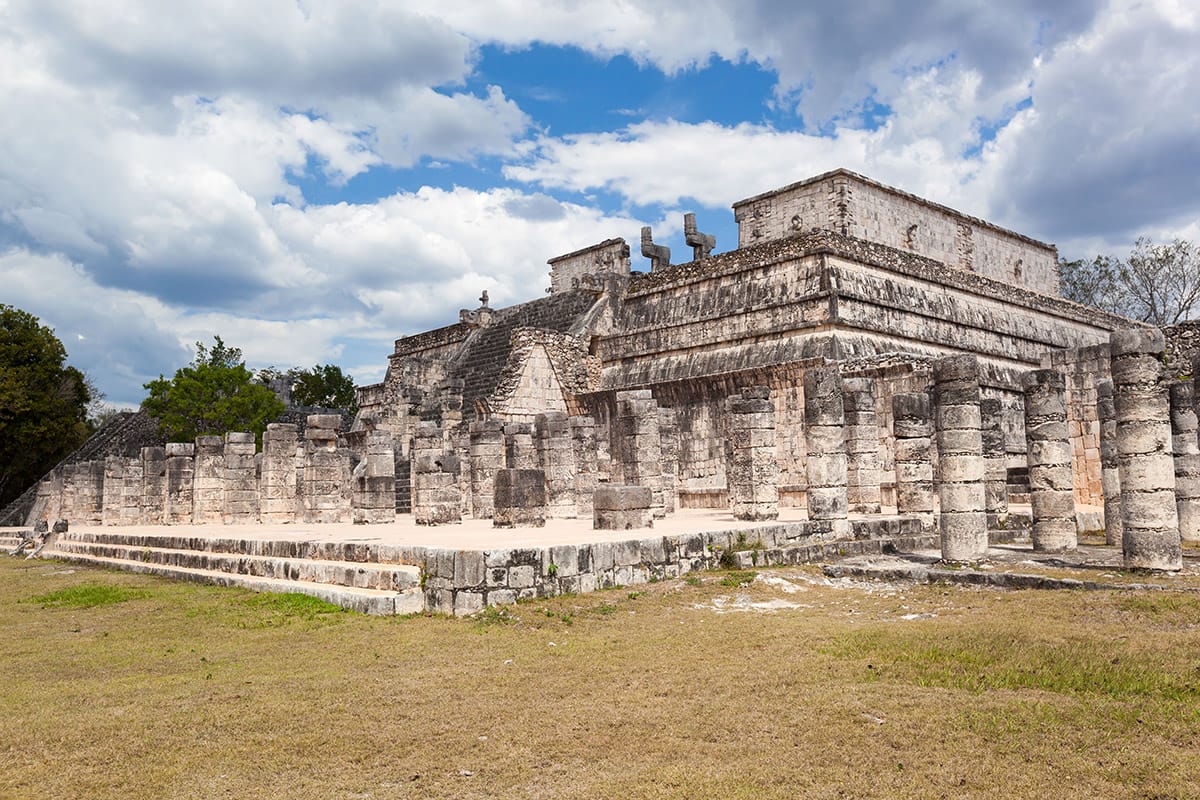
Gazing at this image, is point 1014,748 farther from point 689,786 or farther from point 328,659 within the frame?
point 328,659

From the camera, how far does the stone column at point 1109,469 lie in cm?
1132

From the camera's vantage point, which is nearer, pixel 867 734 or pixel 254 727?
pixel 867 734

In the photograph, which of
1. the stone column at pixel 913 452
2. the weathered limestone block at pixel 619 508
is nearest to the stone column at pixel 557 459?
A: the weathered limestone block at pixel 619 508

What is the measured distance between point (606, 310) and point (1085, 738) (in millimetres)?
21087

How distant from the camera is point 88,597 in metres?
9.97

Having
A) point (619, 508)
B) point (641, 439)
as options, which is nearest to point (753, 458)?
point (619, 508)

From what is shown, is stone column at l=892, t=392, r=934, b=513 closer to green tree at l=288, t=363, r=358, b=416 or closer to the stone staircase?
the stone staircase

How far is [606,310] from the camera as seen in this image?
24719 mm

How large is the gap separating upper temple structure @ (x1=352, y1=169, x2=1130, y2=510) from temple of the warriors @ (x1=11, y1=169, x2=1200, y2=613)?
7cm

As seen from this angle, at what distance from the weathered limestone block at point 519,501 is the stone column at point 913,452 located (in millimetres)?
5399

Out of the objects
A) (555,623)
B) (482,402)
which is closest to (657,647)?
(555,623)

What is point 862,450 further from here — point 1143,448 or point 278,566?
point 278,566

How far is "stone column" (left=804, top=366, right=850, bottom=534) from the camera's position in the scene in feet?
41.2

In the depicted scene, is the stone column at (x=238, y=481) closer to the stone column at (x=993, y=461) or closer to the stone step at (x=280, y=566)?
the stone step at (x=280, y=566)
